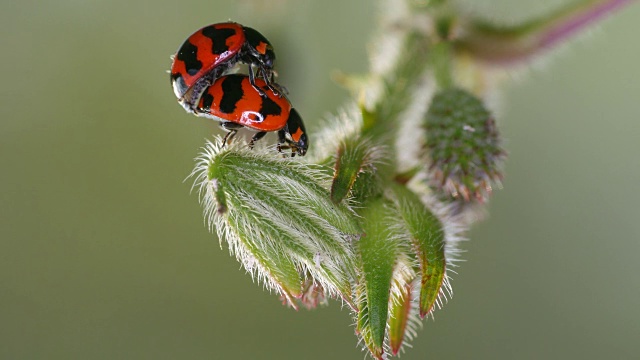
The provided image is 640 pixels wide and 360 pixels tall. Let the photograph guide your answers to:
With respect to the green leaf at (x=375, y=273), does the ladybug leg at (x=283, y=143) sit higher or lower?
higher

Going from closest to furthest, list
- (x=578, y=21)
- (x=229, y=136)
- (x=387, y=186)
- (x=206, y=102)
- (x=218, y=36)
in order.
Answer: (x=229, y=136) → (x=206, y=102) → (x=218, y=36) → (x=387, y=186) → (x=578, y=21)

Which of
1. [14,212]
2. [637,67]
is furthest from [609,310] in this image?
[14,212]

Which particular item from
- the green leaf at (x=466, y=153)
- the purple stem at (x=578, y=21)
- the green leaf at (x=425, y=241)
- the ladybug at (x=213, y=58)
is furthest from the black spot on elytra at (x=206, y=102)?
the purple stem at (x=578, y=21)

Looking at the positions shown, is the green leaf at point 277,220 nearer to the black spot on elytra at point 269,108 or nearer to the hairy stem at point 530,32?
the black spot on elytra at point 269,108

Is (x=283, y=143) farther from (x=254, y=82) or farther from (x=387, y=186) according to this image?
(x=387, y=186)

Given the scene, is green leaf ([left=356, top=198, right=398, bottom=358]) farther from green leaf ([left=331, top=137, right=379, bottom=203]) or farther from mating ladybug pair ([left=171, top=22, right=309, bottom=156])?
mating ladybug pair ([left=171, top=22, right=309, bottom=156])

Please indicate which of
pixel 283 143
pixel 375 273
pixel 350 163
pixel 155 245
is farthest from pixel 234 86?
pixel 155 245

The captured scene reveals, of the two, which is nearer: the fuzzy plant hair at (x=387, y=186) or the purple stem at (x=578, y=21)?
the fuzzy plant hair at (x=387, y=186)
